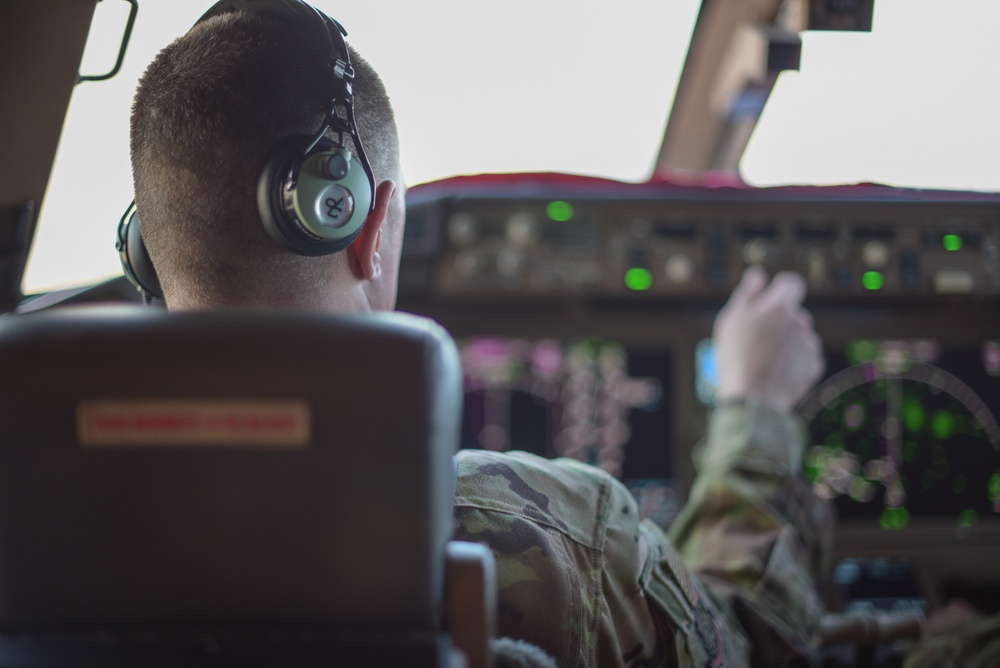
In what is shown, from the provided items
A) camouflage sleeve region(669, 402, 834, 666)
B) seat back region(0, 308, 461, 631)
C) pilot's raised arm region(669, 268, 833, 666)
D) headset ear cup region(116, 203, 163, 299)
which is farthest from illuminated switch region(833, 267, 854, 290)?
seat back region(0, 308, 461, 631)

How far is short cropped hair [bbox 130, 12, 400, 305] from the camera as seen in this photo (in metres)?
0.71

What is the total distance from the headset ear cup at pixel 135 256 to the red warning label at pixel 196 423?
0.44m

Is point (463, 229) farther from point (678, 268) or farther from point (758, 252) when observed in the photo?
point (758, 252)

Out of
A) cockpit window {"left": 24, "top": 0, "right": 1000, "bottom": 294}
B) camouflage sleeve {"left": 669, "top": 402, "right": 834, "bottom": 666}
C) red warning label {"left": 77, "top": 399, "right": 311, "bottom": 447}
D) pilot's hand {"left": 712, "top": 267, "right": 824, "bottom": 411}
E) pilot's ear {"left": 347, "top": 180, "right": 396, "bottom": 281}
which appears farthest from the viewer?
cockpit window {"left": 24, "top": 0, "right": 1000, "bottom": 294}

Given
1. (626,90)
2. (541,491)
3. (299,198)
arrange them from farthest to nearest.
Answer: (626,90) → (541,491) → (299,198)

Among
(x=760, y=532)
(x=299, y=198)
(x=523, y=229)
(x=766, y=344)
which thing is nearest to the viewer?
(x=299, y=198)

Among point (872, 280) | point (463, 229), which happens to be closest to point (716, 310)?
point (872, 280)

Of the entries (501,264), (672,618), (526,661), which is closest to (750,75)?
(501,264)

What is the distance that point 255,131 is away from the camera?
2.33 ft

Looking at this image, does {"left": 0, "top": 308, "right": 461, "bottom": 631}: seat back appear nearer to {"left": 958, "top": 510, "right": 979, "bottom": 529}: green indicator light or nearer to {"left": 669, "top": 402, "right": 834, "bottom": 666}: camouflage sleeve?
{"left": 669, "top": 402, "right": 834, "bottom": 666}: camouflage sleeve

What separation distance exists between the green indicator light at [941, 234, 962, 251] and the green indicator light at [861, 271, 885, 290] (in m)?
0.14

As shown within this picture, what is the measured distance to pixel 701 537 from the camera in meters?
1.19

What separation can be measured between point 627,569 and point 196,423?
474 mm

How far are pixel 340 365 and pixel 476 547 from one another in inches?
5.8
